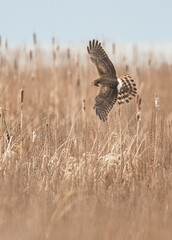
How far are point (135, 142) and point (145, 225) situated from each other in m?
1.62

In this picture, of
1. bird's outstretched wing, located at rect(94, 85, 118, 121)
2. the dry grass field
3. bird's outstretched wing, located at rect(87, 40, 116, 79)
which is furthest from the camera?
bird's outstretched wing, located at rect(87, 40, 116, 79)

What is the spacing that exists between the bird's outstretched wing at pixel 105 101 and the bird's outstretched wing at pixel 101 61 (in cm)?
11

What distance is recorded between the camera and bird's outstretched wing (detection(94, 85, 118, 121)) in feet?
11.6

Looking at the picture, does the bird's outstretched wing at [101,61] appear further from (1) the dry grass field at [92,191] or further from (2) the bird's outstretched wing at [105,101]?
(1) the dry grass field at [92,191]

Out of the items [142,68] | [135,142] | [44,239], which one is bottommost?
[44,239]

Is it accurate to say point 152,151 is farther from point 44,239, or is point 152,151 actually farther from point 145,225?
point 44,239

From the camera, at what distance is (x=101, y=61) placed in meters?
3.64

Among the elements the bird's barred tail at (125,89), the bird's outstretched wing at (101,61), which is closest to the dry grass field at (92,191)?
the bird's barred tail at (125,89)

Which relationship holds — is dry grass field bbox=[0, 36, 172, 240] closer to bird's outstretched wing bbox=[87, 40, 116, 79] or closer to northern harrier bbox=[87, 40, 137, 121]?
northern harrier bbox=[87, 40, 137, 121]

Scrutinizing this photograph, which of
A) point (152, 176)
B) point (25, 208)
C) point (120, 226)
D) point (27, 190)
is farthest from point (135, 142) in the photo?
point (120, 226)

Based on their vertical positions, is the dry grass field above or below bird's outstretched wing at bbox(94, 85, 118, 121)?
below

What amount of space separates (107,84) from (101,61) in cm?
18

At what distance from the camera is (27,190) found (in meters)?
3.05

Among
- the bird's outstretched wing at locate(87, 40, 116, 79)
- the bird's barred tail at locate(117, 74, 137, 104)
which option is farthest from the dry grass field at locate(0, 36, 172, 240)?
the bird's outstretched wing at locate(87, 40, 116, 79)
